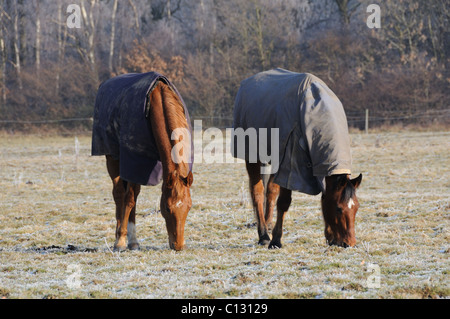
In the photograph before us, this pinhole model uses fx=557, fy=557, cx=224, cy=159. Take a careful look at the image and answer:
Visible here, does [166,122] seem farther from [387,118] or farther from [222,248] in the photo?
[387,118]

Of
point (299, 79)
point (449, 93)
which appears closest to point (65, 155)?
point (299, 79)

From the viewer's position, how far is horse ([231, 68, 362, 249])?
5.81m

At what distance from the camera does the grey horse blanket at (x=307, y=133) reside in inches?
230

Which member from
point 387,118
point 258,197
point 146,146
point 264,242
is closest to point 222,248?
point 264,242

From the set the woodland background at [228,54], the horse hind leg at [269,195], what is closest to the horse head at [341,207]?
the horse hind leg at [269,195]

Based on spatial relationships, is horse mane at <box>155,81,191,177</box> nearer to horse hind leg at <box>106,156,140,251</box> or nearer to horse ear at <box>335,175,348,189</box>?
horse hind leg at <box>106,156,140,251</box>

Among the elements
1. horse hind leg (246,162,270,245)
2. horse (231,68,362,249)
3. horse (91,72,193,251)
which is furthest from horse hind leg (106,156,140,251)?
horse (231,68,362,249)

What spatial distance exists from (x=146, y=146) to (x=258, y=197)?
1609 mm

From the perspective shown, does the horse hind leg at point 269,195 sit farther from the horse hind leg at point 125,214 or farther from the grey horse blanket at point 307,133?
the horse hind leg at point 125,214

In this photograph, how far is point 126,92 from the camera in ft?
22.0

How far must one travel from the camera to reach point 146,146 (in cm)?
642

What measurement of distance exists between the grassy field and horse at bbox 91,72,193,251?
457 millimetres

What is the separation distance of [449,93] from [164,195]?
2709 centimetres
